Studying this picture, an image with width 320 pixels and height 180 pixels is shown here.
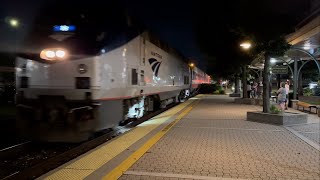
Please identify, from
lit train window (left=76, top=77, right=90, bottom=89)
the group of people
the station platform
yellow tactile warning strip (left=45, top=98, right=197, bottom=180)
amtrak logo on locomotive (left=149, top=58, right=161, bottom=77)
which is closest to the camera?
yellow tactile warning strip (left=45, top=98, right=197, bottom=180)

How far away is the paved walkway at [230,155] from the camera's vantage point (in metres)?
5.89

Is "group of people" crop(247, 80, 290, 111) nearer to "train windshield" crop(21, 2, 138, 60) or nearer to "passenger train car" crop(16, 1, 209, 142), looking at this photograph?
"passenger train car" crop(16, 1, 209, 142)

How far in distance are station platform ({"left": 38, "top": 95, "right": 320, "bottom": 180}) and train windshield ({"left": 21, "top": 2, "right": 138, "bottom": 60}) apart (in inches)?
95.9

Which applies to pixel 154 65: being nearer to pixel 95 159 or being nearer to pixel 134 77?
pixel 134 77

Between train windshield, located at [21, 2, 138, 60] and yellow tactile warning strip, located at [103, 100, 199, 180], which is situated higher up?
train windshield, located at [21, 2, 138, 60]

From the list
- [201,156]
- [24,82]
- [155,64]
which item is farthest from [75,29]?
[155,64]

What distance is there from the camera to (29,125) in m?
8.74

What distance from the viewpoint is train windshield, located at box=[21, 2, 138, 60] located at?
8.38 metres

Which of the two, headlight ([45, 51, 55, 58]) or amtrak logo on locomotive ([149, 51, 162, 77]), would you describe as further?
amtrak logo on locomotive ([149, 51, 162, 77])

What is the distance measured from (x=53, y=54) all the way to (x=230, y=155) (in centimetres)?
476

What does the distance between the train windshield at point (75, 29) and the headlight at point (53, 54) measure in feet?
0.37

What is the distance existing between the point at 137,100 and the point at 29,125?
12.8 feet

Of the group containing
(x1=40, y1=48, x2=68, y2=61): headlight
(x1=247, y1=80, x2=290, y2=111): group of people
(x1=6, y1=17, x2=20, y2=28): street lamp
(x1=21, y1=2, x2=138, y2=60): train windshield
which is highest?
(x1=6, y1=17, x2=20, y2=28): street lamp

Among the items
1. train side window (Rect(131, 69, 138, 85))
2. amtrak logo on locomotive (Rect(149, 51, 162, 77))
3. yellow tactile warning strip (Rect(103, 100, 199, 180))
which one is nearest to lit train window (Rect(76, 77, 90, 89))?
yellow tactile warning strip (Rect(103, 100, 199, 180))
